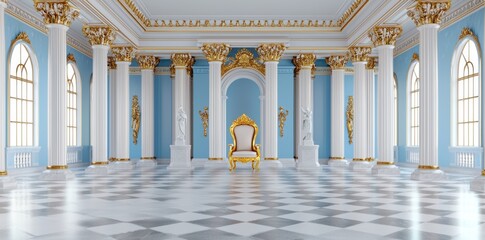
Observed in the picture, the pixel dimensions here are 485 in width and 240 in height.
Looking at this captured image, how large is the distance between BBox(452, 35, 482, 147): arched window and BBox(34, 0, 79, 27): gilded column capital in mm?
9677

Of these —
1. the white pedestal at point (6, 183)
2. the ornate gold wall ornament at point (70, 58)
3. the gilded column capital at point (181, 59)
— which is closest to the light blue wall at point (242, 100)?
the gilded column capital at point (181, 59)

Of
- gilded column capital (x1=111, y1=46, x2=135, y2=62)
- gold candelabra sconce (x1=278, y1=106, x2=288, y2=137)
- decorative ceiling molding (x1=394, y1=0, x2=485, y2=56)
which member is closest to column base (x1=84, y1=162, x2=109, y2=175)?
gilded column capital (x1=111, y1=46, x2=135, y2=62)

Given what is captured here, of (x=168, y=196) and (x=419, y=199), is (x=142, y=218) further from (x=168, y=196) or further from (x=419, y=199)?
(x=419, y=199)

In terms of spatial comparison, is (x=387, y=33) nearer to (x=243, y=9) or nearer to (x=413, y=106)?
(x=243, y=9)

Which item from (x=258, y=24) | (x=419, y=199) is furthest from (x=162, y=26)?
(x=419, y=199)

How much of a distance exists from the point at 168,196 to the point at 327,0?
29.1ft

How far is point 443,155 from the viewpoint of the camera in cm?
1431

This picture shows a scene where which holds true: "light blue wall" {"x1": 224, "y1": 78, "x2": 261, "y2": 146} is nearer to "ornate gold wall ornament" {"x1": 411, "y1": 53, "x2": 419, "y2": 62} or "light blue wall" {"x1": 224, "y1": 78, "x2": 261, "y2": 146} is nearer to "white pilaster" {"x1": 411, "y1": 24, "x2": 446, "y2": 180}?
"ornate gold wall ornament" {"x1": 411, "y1": 53, "x2": 419, "y2": 62}

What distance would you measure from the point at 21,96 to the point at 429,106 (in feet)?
33.8

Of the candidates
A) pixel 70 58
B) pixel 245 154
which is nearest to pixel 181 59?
pixel 70 58

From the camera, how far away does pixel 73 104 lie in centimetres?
1719

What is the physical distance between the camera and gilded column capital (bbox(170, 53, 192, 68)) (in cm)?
1745

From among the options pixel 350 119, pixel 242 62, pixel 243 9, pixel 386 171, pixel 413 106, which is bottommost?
pixel 386 171

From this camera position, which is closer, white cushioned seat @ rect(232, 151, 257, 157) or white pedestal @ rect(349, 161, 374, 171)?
white cushioned seat @ rect(232, 151, 257, 157)
